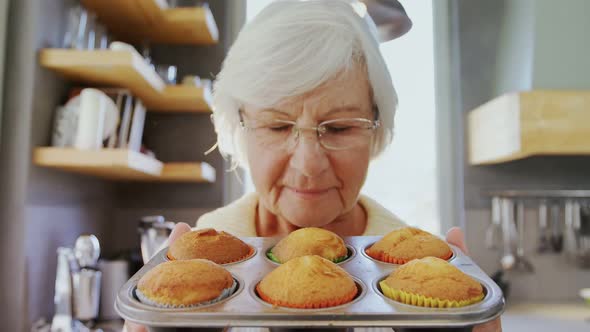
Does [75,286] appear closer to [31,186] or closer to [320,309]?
[31,186]

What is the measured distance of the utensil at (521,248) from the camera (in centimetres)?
257

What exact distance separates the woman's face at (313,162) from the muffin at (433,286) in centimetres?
31

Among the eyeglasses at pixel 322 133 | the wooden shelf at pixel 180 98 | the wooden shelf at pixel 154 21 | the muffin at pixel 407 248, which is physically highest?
the wooden shelf at pixel 154 21

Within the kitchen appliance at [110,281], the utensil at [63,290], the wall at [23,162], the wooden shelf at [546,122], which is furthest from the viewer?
the wooden shelf at [546,122]

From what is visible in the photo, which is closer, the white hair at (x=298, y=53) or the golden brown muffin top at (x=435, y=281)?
the golden brown muffin top at (x=435, y=281)

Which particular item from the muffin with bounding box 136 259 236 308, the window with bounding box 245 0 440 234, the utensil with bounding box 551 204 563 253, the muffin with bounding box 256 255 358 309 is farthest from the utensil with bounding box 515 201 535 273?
the muffin with bounding box 136 259 236 308

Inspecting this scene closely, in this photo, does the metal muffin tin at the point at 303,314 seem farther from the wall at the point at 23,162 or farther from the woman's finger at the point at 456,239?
the wall at the point at 23,162

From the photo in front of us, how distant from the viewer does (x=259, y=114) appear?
95cm

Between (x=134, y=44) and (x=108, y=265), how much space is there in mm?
1214

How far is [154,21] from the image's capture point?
2270 mm

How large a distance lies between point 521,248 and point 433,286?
2.28m

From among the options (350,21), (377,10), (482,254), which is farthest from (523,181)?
(350,21)

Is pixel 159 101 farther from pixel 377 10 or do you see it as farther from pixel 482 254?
pixel 482 254

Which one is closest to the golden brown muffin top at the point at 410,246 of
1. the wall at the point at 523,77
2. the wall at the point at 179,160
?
the wall at the point at 523,77
